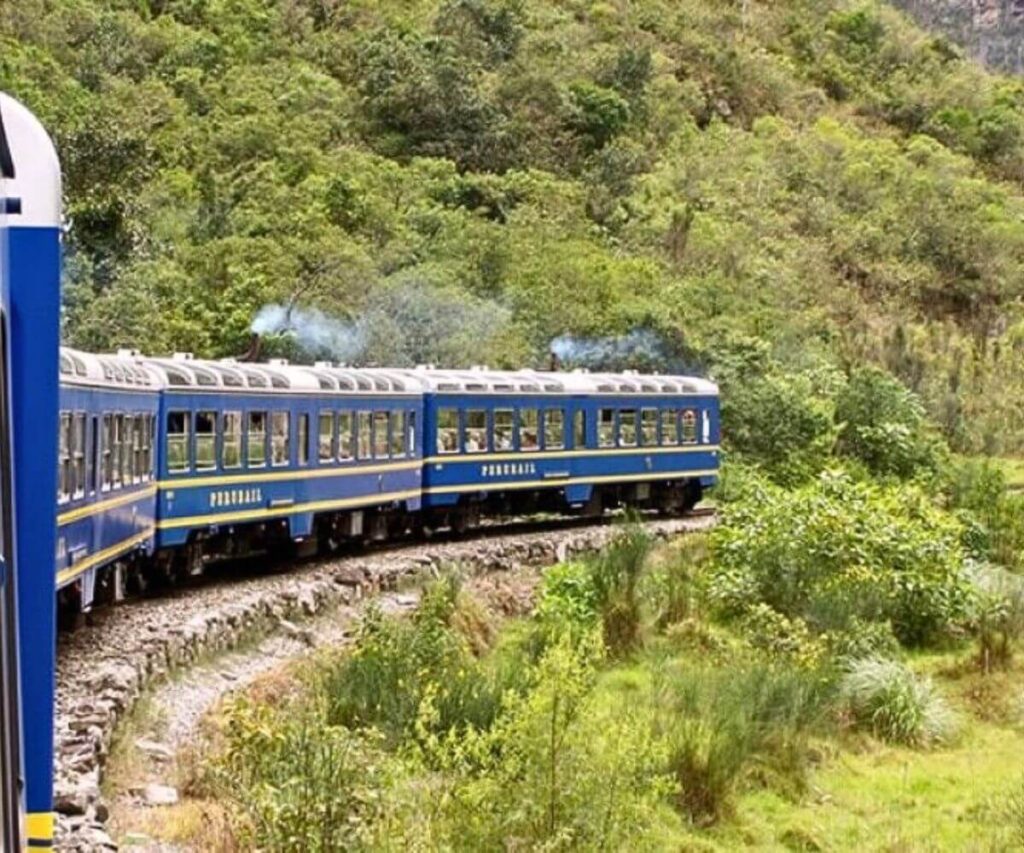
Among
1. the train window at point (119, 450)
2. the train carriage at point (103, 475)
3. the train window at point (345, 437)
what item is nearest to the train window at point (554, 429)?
the train window at point (345, 437)

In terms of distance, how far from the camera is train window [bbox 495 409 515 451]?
21516 millimetres

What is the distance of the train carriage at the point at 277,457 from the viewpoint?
1502 cm

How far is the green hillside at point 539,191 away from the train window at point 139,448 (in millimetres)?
11474

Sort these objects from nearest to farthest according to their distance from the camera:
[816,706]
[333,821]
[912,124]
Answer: [333,821]
[816,706]
[912,124]

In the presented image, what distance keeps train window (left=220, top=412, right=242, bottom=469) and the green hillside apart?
31.1ft

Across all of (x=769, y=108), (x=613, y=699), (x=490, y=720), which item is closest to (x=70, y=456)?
(x=490, y=720)

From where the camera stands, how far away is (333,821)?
720 cm

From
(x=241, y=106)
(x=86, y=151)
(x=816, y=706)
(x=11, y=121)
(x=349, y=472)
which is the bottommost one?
(x=816, y=706)

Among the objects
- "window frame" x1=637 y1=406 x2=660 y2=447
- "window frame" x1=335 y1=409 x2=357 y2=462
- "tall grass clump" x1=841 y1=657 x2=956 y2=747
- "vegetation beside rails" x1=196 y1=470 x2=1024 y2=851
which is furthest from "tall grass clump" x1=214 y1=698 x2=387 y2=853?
"window frame" x1=637 y1=406 x2=660 y2=447

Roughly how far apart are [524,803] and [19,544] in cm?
411

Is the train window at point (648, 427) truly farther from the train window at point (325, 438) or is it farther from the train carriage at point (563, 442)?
the train window at point (325, 438)

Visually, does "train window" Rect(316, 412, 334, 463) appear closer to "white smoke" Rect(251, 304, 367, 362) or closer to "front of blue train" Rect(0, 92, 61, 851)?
"white smoke" Rect(251, 304, 367, 362)

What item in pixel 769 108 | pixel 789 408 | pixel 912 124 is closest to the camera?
pixel 789 408

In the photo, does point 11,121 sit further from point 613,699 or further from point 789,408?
point 789,408
